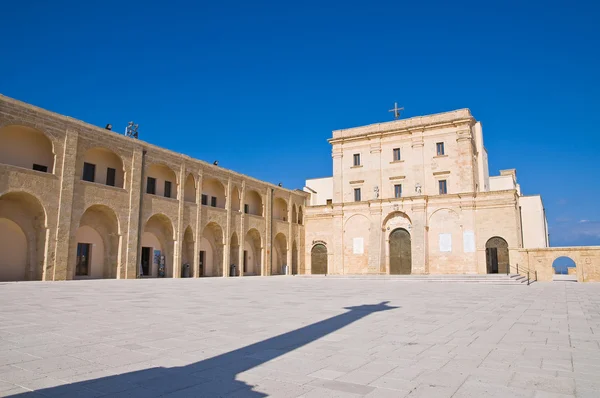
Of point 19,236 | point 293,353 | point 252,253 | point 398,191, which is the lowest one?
point 293,353

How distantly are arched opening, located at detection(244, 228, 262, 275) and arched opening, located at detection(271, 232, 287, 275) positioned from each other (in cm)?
249

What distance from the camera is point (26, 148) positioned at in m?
23.4

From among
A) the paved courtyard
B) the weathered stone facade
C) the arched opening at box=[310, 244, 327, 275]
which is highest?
the weathered stone facade

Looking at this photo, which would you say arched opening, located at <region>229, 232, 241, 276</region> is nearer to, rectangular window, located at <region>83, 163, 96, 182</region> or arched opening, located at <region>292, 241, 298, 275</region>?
arched opening, located at <region>292, 241, 298, 275</region>

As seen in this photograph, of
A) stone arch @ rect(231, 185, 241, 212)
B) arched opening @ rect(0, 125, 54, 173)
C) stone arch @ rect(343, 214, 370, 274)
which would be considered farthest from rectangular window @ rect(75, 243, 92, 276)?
stone arch @ rect(343, 214, 370, 274)

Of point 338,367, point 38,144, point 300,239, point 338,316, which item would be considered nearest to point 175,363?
point 338,367

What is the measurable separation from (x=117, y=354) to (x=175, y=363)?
896 millimetres

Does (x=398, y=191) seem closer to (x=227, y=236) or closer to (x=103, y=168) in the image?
(x=227, y=236)

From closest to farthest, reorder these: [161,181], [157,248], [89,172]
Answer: [89,172], [157,248], [161,181]

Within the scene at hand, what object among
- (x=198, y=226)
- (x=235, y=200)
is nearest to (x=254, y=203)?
(x=235, y=200)

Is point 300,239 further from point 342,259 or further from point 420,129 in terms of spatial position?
point 420,129

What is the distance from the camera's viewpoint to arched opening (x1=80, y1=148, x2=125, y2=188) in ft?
86.9

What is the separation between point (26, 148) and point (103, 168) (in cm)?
468

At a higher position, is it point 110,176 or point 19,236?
point 110,176
